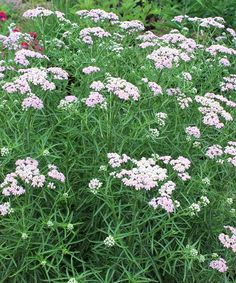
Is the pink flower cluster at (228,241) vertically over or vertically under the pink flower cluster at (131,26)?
under

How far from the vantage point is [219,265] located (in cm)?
349

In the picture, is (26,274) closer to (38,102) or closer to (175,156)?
(38,102)

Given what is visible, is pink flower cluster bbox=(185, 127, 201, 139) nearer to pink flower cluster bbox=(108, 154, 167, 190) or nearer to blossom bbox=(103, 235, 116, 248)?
pink flower cluster bbox=(108, 154, 167, 190)

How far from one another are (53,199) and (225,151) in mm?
1259

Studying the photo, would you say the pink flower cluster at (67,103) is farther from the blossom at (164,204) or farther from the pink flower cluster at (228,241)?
the pink flower cluster at (228,241)

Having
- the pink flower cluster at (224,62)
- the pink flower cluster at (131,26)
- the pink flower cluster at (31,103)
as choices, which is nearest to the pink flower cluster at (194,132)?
the pink flower cluster at (31,103)

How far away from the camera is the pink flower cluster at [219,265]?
347cm

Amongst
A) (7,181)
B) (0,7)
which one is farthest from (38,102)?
(0,7)

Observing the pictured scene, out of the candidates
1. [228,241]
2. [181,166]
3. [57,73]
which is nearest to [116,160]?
[181,166]

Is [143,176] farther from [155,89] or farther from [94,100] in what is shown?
[155,89]

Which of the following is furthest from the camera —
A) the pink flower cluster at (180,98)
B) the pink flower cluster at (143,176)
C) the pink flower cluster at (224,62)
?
the pink flower cluster at (224,62)

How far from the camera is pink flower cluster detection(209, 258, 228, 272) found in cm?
347

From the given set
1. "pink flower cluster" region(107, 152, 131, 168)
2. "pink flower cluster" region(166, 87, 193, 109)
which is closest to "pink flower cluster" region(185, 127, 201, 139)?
"pink flower cluster" region(166, 87, 193, 109)

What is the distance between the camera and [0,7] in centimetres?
860
